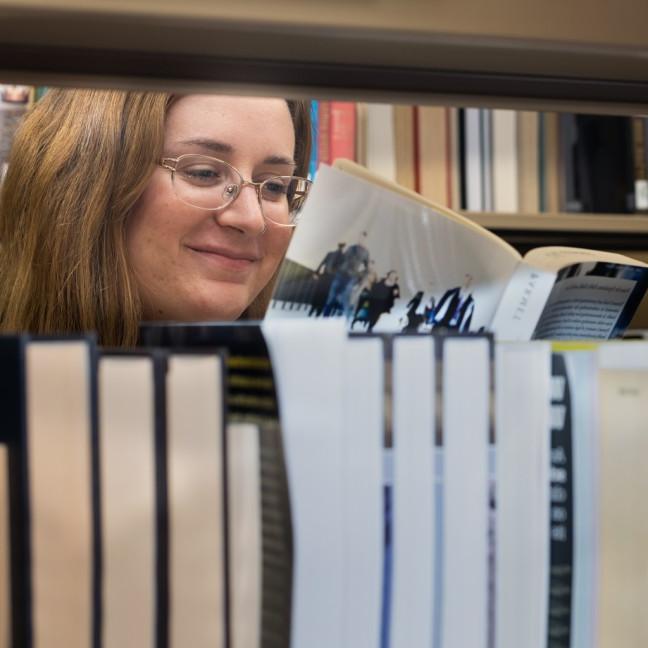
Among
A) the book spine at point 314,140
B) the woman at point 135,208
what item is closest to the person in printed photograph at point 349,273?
the woman at point 135,208

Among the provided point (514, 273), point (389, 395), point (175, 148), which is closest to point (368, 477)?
point (389, 395)

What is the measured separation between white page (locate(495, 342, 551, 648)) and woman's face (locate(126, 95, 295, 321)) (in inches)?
29.0

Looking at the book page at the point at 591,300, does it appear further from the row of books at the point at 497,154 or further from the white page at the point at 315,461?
the row of books at the point at 497,154

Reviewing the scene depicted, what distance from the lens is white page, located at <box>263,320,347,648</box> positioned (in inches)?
9.9

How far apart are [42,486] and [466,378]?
0.16m

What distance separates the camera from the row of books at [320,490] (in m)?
0.24

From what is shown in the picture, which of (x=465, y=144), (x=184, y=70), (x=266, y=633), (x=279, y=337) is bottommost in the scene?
(x=266, y=633)

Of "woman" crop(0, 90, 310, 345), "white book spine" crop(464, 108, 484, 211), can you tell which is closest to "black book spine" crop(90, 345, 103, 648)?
"woman" crop(0, 90, 310, 345)

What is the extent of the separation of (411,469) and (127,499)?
0.11m

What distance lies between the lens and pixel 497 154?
4.85 ft

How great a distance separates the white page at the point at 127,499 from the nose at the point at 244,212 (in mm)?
727

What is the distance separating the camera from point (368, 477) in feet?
0.83

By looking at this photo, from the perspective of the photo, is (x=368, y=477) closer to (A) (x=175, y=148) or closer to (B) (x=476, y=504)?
(B) (x=476, y=504)

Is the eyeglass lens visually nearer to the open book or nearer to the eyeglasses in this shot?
the eyeglasses
